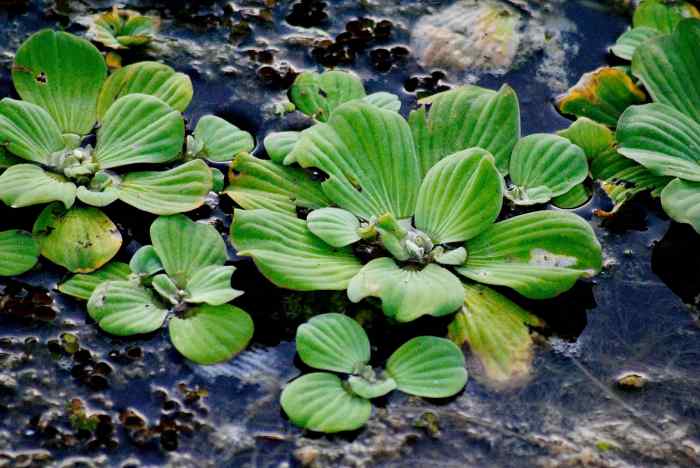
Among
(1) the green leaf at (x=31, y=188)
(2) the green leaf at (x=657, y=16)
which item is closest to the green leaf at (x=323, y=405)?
(1) the green leaf at (x=31, y=188)

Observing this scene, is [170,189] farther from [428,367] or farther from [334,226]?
[428,367]

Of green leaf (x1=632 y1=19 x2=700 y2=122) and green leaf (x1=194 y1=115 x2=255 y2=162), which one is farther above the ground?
green leaf (x1=632 y1=19 x2=700 y2=122)

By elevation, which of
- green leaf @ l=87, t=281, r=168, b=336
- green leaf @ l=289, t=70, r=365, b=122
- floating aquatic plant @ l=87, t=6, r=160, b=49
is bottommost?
green leaf @ l=87, t=281, r=168, b=336

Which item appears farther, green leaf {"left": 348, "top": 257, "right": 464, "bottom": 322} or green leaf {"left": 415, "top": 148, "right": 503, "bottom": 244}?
green leaf {"left": 415, "top": 148, "right": 503, "bottom": 244}

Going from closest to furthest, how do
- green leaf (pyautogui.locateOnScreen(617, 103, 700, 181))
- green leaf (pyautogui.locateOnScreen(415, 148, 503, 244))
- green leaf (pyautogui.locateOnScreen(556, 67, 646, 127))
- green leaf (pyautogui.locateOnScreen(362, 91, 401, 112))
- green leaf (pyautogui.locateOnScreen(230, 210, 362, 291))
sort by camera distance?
1. green leaf (pyautogui.locateOnScreen(230, 210, 362, 291))
2. green leaf (pyautogui.locateOnScreen(415, 148, 503, 244))
3. green leaf (pyautogui.locateOnScreen(617, 103, 700, 181))
4. green leaf (pyautogui.locateOnScreen(362, 91, 401, 112))
5. green leaf (pyautogui.locateOnScreen(556, 67, 646, 127))

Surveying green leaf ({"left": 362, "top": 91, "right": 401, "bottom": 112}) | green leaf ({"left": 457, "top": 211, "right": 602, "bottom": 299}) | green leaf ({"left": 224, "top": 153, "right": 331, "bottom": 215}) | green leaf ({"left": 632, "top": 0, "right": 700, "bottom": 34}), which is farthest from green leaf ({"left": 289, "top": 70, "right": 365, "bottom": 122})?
green leaf ({"left": 632, "top": 0, "right": 700, "bottom": 34})


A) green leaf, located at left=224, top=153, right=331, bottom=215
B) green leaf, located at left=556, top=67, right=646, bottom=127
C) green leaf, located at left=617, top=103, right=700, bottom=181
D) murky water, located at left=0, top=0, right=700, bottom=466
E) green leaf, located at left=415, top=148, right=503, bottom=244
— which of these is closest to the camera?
murky water, located at left=0, top=0, right=700, bottom=466

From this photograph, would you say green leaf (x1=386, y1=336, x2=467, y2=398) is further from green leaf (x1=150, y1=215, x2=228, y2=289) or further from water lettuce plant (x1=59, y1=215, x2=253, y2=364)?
green leaf (x1=150, y1=215, x2=228, y2=289)
